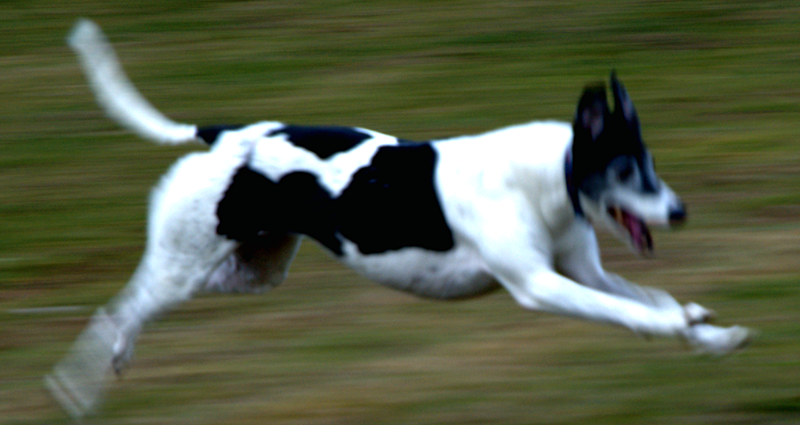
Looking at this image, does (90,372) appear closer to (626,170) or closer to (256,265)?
(256,265)

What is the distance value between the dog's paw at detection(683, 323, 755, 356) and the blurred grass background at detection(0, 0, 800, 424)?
1.98 ft

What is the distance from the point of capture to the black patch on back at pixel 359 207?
478cm

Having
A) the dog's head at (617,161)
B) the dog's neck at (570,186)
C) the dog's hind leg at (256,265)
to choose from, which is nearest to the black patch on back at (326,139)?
the dog's hind leg at (256,265)

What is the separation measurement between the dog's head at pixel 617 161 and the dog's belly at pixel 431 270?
1.88ft

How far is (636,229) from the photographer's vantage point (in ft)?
14.6

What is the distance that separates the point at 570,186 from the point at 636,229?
0.29m

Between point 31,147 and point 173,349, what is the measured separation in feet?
14.1

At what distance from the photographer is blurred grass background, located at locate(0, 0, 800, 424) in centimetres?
537

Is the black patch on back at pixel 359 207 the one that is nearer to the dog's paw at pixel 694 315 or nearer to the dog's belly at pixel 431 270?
the dog's belly at pixel 431 270

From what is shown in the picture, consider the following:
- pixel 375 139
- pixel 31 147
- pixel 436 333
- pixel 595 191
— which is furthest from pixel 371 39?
pixel 595 191

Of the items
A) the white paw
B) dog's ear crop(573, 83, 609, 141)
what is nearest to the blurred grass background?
the white paw

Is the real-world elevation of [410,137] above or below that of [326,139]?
below

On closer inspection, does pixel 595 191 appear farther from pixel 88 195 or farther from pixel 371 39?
pixel 371 39

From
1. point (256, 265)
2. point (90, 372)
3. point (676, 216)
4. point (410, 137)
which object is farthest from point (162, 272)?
point (410, 137)
